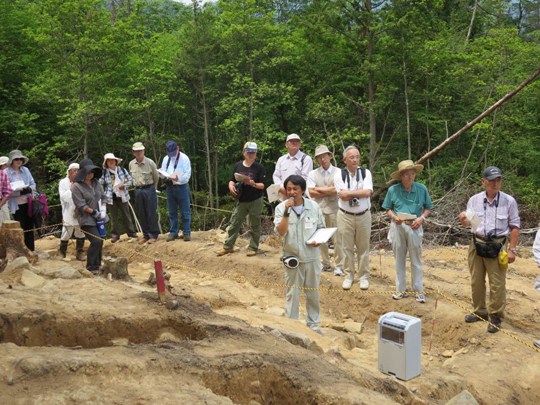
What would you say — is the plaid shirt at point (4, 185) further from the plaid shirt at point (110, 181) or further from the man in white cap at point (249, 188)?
the man in white cap at point (249, 188)

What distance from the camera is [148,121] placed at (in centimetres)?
2345

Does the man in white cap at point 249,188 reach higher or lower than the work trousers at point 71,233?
higher

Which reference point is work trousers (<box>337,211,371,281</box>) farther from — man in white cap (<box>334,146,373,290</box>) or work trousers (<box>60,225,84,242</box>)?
work trousers (<box>60,225,84,242</box>)

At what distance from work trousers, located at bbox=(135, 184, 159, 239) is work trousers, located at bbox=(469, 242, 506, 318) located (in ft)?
20.2

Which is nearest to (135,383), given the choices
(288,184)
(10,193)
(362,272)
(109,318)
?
(109,318)

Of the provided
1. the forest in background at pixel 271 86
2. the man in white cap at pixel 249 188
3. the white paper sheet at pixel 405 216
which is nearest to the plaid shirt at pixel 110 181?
the man in white cap at pixel 249 188

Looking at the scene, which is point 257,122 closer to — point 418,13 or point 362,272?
point 418,13

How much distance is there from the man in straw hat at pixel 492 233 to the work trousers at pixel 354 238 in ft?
5.21

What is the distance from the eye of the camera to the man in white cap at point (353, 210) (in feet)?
24.1

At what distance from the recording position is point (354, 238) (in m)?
7.61

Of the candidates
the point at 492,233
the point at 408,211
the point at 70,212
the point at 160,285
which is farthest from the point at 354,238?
the point at 70,212

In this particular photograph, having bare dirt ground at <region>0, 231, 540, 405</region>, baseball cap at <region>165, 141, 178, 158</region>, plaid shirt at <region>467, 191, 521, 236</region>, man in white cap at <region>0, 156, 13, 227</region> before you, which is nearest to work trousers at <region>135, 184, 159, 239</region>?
baseball cap at <region>165, 141, 178, 158</region>

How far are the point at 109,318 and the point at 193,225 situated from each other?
17524mm

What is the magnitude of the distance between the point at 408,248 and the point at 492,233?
1.27m
